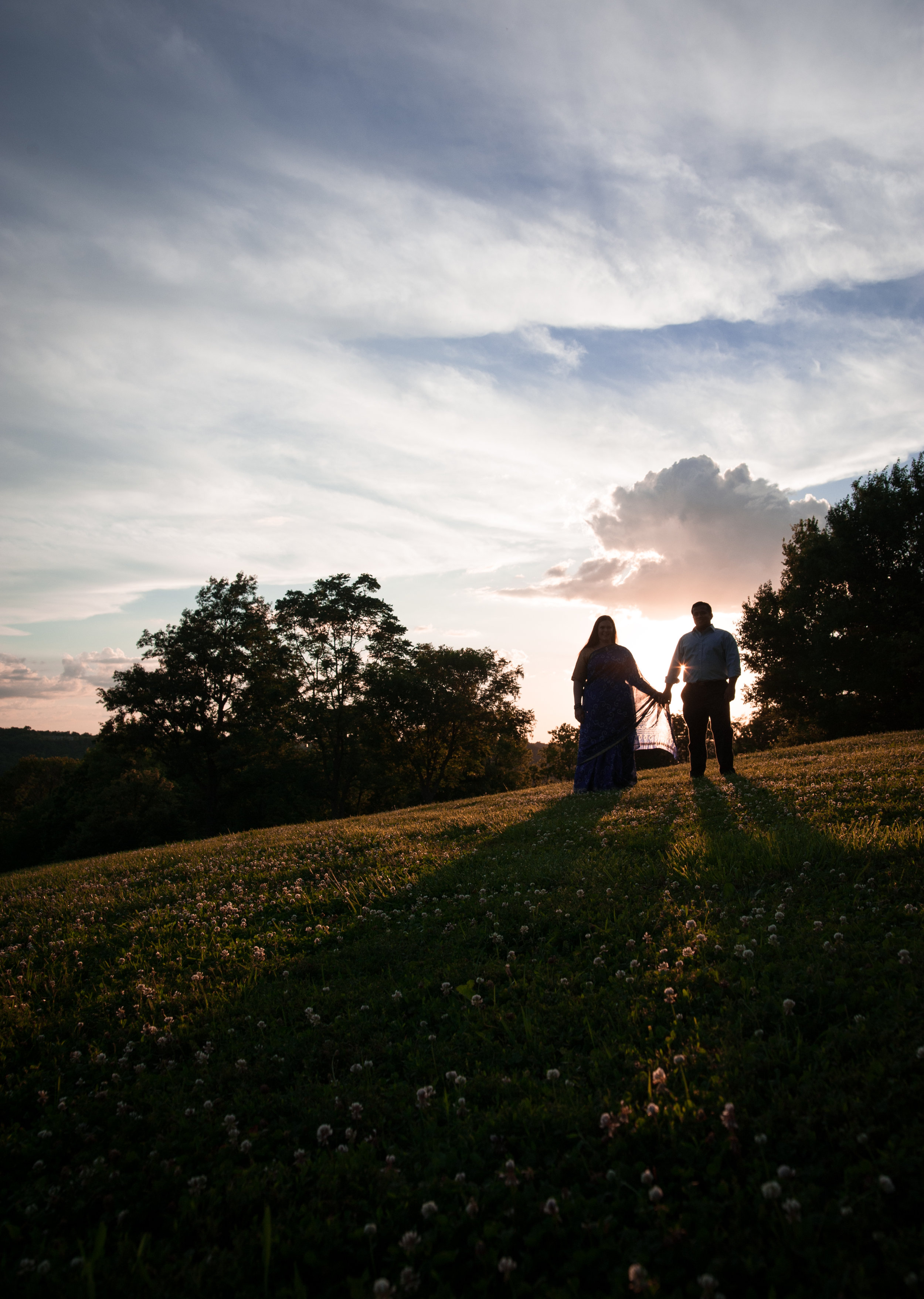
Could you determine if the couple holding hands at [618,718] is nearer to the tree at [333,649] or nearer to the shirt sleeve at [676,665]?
the shirt sleeve at [676,665]

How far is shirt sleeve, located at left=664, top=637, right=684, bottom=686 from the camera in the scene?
43.2ft

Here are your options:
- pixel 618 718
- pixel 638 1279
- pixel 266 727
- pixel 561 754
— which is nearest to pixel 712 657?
pixel 618 718

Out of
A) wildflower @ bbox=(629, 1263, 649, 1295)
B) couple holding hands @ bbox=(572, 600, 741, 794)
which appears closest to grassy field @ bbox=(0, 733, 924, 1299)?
wildflower @ bbox=(629, 1263, 649, 1295)

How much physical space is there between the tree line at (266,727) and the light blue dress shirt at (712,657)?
115 feet

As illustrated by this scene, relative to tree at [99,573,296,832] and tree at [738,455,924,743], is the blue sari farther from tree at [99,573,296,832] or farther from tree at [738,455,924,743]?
tree at [99,573,296,832]

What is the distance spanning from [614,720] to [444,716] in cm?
4464

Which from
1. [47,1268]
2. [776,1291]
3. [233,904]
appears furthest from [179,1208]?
[233,904]

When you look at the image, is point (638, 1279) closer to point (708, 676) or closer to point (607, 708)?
point (708, 676)

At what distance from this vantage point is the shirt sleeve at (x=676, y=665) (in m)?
13.2

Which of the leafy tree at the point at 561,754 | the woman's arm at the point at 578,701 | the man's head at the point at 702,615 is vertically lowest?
the leafy tree at the point at 561,754

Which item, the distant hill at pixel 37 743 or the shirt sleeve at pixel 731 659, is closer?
the shirt sleeve at pixel 731 659

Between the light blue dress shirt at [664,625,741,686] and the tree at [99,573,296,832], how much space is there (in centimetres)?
3949

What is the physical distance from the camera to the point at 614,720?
1465 centimetres

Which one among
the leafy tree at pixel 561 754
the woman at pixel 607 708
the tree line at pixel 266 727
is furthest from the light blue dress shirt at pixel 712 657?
the leafy tree at pixel 561 754
